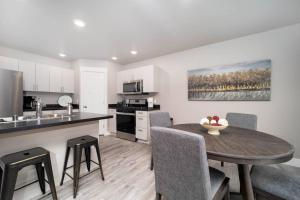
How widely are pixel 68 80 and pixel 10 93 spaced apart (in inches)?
57.2

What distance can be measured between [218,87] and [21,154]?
3.36 meters

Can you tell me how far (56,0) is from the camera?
67.9 inches

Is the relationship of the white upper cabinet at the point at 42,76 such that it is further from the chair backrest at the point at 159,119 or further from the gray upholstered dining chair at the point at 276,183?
the gray upholstered dining chair at the point at 276,183

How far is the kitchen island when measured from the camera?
4.62 feet

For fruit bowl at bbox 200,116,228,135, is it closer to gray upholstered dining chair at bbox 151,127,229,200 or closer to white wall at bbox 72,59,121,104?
gray upholstered dining chair at bbox 151,127,229,200

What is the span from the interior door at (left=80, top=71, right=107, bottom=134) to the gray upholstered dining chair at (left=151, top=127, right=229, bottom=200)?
3639 mm

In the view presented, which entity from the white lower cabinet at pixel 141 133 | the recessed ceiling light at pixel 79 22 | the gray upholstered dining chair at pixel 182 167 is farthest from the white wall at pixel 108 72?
the gray upholstered dining chair at pixel 182 167

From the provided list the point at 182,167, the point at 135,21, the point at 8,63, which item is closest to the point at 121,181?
the point at 182,167

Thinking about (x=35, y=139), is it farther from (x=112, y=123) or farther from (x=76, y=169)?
(x=112, y=123)

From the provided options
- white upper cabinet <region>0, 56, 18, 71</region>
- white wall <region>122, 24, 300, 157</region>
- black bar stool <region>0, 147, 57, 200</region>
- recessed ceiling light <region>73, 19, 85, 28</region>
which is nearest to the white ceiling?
recessed ceiling light <region>73, 19, 85, 28</region>

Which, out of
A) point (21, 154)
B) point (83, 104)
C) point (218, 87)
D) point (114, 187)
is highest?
point (218, 87)

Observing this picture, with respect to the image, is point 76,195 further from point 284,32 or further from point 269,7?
point 284,32

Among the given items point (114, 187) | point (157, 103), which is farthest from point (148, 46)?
point (114, 187)

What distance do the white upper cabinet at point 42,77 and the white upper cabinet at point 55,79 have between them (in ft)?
0.24
